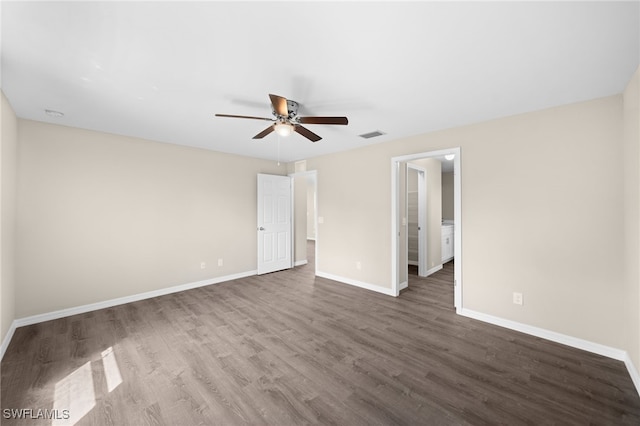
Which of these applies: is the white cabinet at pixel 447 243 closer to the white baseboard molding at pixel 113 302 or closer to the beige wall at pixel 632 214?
the beige wall at pixel 632 214

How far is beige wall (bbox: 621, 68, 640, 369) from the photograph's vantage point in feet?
6.68

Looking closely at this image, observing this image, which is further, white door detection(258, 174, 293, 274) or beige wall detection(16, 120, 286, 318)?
white door detection(258, 174, 293, 274)

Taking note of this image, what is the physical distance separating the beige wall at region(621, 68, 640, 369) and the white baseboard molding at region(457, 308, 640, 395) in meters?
0.09

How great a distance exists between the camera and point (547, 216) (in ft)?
8.96

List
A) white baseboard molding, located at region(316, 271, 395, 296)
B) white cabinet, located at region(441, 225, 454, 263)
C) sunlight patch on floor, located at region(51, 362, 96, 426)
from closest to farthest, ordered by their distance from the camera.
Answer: sunlight patch on floor, located at region(51, 362, 96, 426), white baseboard molding, located at region(316, 271, 395, 296), white cabinet, located at region(441, 225, 454, 263)

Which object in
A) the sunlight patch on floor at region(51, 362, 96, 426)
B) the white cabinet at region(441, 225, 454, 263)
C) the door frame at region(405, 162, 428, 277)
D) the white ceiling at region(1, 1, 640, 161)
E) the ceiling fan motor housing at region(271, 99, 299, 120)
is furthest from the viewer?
the white cabinet at region(441, 225, 454, 263)

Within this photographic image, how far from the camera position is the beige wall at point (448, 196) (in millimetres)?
7684

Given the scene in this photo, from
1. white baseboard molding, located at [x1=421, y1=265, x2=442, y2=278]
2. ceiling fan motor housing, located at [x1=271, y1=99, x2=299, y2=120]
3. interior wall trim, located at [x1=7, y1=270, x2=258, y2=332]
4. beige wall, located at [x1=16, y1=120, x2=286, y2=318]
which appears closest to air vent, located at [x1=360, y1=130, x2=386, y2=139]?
ceiling fan motor housing, located at [x1=271, y1=99, x2=299, y2=120]

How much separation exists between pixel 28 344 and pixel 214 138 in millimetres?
3148

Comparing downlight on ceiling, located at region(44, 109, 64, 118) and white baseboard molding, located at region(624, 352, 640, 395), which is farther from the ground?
downlight on ceiling, located at region(44, 109, 64, 118)

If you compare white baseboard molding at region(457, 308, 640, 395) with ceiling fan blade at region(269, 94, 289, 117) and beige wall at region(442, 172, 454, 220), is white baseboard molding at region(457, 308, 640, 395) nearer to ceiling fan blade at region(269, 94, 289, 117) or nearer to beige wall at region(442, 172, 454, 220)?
ceiling fan blade at region(269, 94, 289, 117)

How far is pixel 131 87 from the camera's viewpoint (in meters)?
2.29

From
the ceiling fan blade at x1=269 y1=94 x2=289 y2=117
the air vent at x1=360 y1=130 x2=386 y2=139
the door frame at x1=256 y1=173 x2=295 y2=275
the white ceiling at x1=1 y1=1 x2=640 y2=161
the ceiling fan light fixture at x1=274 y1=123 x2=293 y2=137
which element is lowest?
the door frame at x1=256 y1=173 x2=295 y2=275

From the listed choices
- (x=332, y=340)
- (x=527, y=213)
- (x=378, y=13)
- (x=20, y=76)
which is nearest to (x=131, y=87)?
(x=20, y=76)
